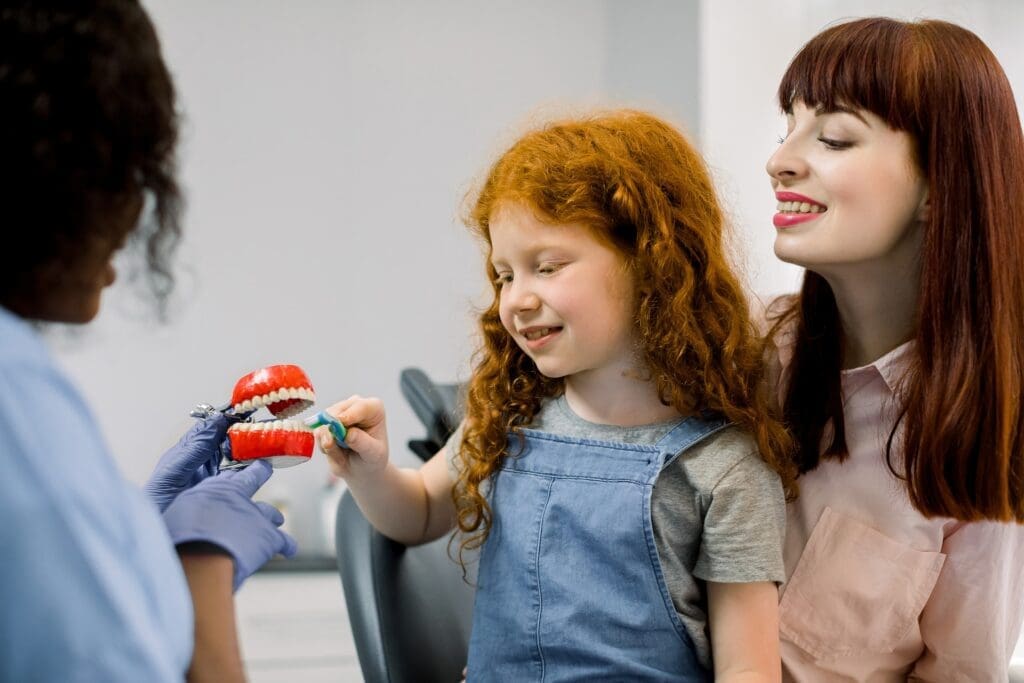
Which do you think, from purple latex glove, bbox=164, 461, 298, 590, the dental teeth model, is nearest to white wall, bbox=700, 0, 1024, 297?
the dental teeth model

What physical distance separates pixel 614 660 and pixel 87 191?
727mm

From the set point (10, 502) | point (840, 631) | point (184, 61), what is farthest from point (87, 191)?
point (184, 61)

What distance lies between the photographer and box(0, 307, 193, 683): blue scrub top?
64 centimetres

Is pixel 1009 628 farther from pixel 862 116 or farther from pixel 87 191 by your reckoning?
pixel 87 191

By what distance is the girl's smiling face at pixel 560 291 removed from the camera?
3.74 feet

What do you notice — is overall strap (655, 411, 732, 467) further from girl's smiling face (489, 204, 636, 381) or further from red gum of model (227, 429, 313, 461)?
red gum of model (227, 429, 313, 461)

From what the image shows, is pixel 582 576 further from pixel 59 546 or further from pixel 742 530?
pixel 59 546

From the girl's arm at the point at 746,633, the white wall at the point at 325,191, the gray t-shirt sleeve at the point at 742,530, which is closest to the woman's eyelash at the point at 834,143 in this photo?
the gray t-shirt sleeve at the point at 742,530

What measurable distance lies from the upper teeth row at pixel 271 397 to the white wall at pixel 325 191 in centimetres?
166

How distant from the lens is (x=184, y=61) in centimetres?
287

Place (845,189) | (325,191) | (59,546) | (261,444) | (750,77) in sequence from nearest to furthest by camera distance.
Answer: (59,546), (261,444), (845,189), (750,77), (325,191)

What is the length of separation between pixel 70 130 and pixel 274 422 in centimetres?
47

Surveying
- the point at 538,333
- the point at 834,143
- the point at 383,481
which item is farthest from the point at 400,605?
the point at 834,143

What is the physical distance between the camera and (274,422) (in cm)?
110
